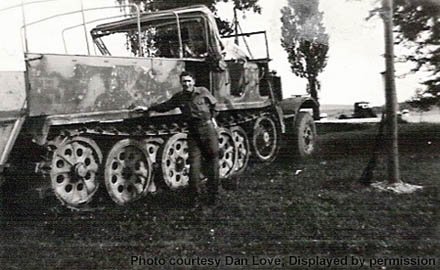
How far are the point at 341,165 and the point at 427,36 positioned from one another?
279cm

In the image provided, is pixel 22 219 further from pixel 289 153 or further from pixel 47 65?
pixel 289 153

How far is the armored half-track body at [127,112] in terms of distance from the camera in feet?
20.2

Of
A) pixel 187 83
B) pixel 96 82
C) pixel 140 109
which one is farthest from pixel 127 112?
pixel 187 83

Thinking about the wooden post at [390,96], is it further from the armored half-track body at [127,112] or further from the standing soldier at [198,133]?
the armored half-track body at [127,112]

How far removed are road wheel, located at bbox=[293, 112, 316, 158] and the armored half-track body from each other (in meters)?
0.65

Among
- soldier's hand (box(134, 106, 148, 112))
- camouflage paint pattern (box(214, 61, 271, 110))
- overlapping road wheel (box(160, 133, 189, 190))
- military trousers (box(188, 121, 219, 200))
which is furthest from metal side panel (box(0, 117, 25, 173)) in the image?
camouflage paint pattern (box(214, 61, 271, 110))

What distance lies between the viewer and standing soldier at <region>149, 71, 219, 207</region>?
22.3 feet

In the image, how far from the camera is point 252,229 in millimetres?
5527

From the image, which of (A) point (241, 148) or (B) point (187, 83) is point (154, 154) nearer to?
(B) point (187, 83)

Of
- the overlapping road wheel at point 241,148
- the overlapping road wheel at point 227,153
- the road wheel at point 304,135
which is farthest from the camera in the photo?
the road wheel at point 304,135

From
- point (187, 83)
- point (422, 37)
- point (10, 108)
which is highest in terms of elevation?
point (422, 37)

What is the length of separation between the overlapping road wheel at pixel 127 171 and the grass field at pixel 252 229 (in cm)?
20

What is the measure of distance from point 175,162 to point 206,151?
1265 millimetres

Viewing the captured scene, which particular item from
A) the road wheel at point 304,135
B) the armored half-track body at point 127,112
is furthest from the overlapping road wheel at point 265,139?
the road wheel at point 304,135
